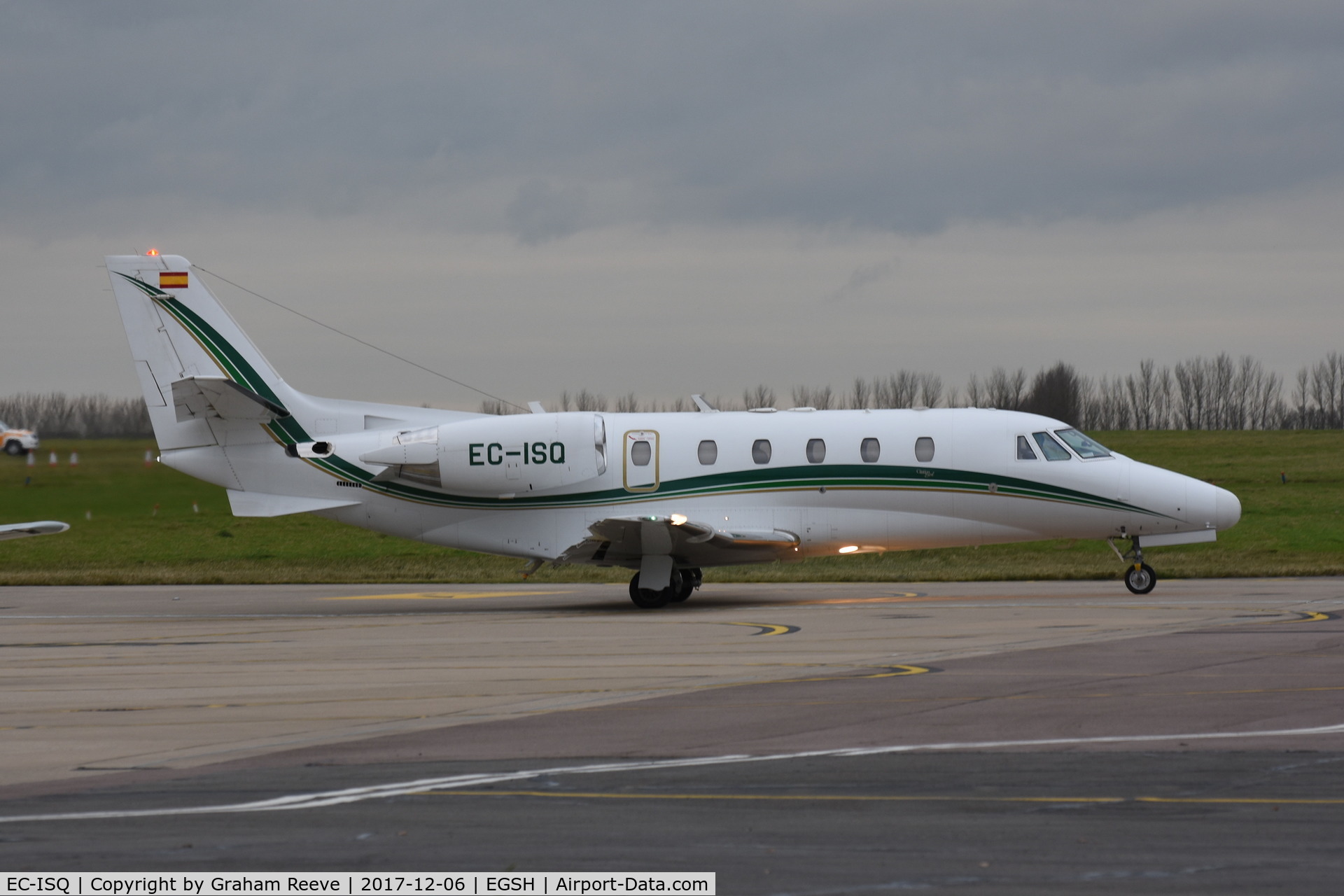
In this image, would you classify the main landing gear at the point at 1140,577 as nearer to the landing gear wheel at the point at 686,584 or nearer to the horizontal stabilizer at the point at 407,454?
the landing gear wheel at the point at 686,584

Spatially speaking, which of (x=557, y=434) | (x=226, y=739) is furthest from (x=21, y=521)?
(x=226, y=739)

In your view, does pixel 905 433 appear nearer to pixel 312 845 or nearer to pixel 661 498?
pixel 661 498

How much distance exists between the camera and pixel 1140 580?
965 inches

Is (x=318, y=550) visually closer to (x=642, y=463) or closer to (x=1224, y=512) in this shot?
(x=642, y=463)

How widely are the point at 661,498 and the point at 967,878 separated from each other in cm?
1848

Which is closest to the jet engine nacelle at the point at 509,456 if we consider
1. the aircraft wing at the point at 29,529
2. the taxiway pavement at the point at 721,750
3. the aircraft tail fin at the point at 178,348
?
the aircraft tail fin at the point at 178,348

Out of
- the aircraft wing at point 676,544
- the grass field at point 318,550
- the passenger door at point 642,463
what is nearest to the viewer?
the grass field at point 318,550

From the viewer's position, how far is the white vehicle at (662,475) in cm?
2477

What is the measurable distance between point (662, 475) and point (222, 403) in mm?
8578

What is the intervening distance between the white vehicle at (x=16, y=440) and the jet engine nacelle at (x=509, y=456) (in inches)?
359

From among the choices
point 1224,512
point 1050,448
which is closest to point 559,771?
point 1050,448

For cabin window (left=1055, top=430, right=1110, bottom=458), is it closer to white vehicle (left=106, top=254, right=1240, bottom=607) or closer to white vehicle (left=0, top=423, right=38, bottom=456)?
white vehicle (left=106, top=254, right=1240, bottom=607)

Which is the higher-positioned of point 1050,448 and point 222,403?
point 222,403

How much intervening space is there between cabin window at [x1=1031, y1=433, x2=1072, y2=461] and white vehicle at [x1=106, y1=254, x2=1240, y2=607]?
37 mm
